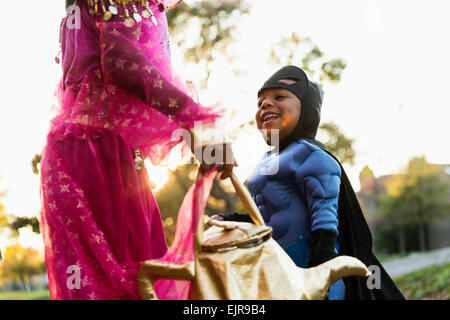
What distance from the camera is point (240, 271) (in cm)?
158

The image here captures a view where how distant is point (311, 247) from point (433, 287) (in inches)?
289

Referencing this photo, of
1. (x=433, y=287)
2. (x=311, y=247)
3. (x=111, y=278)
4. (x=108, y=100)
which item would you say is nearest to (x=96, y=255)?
(x=111, y=278)

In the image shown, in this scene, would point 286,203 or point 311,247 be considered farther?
point 286,203

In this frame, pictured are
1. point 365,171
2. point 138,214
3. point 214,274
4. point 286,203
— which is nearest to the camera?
point 214,274

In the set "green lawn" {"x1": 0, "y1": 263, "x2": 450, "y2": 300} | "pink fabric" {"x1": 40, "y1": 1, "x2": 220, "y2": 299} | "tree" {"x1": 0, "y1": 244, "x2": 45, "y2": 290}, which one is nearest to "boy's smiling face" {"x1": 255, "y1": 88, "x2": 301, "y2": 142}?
"pink fabric" {"x1": 40, "y1": 1, "x2": 220, "y2": 299}

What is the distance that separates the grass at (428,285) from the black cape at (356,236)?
521 cm

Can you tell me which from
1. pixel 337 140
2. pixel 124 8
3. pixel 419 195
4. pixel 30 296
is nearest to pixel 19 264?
pixel 30 296

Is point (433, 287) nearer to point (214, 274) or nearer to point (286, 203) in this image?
point (286, 203)

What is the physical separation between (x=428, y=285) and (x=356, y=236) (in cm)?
730

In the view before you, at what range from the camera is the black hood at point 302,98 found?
9.35ft

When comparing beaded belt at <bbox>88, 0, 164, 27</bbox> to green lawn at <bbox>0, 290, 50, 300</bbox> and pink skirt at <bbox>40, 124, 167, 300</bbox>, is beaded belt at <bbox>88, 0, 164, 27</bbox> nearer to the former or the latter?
pink skirt at <bbox>40, 124, 167, 300</bbox>

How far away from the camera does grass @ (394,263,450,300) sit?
8.08 meters

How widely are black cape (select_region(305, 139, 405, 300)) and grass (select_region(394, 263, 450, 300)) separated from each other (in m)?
5.21
